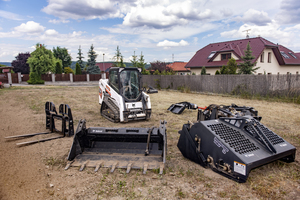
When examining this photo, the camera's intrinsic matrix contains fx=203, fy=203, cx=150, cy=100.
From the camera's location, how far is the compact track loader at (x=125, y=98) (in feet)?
23.0

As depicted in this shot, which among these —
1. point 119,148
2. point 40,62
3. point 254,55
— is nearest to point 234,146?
point 119,148

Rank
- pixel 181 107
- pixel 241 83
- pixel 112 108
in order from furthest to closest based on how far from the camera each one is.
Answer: pixel 241 83 < pixel 181 107 < pixel 112 108

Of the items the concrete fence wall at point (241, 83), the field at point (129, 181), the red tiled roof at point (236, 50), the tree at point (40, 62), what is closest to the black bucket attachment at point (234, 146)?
the field at point (129, 181)

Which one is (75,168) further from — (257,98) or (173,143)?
(257,98)

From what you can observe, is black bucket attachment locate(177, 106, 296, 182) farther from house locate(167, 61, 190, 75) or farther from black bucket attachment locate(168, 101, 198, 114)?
house locate(167, 61, 190, 75)

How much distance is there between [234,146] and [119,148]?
217cm

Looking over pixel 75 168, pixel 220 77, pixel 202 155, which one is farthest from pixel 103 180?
pixel 220 77

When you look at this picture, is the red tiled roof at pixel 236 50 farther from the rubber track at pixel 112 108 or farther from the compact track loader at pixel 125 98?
the rubber track at pixel 112 108

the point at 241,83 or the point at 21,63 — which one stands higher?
the point at 21,63

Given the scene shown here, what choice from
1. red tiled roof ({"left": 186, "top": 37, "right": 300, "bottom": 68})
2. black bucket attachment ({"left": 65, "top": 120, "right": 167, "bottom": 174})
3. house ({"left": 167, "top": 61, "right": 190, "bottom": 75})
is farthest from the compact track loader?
house ({"left": 167, "top": 61, "right": 190, "bottom": 75})

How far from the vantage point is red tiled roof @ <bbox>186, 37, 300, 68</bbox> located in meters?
22.8

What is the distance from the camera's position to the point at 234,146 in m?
3.23

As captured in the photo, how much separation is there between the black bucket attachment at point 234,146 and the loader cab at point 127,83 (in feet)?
12.4

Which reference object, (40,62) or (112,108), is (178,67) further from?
(112,108)
